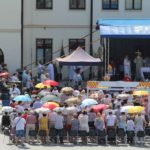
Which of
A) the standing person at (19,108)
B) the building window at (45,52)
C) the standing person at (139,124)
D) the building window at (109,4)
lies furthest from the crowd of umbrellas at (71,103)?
the building window at (109,4)

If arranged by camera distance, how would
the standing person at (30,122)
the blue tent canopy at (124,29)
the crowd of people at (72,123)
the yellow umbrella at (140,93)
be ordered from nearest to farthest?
the crowd of people at (72,123)
the standing person at (30,122)
the yellow umbrella at (140,93)
the blue tent canopy at (124,29)

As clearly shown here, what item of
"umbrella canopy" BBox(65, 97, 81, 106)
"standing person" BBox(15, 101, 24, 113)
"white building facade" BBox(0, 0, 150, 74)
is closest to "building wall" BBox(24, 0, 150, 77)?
"white building facade" BBox(0, 0, 150, 74)

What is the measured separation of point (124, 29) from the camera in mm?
37344

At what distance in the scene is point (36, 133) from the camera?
27719mm

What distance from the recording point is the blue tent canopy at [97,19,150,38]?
36500 millimetres

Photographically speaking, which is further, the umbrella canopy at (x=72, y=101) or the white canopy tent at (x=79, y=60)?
the white canopy tent at (x=79, y=60)

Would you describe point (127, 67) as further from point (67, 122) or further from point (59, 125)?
point (59, 125)

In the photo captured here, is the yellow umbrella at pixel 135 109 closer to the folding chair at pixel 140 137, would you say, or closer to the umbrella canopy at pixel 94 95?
the folding chair at pixel 140 137

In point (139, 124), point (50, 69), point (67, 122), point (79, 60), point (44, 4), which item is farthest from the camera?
point (44, 4)

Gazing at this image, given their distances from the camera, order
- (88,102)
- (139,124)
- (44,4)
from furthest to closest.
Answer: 1. (44,4)
2. (88,102)
3. (139,124)

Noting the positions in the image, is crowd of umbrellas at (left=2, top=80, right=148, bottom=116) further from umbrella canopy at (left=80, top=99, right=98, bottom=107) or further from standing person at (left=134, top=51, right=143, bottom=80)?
standing person at (left=134, top=51, right=143, bottom=80)

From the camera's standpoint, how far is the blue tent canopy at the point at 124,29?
36.5 m

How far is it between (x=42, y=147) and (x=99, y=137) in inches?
99.6

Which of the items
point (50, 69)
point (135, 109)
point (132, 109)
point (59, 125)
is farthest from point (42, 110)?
point (50, 69)
